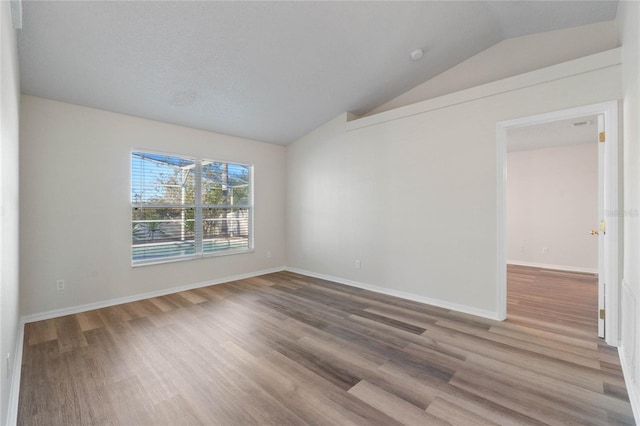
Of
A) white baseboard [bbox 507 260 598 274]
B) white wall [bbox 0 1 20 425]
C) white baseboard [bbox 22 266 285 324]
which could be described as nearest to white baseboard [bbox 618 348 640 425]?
white wall [bbox 0 1 20 425]

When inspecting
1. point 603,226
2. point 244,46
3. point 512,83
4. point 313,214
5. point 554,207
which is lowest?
point 603,226

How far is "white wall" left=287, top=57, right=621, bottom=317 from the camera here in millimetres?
3070

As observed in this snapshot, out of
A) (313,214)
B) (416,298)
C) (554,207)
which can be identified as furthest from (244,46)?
(554,207)

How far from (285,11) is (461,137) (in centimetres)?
234

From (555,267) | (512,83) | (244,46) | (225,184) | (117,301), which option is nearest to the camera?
(244,46)

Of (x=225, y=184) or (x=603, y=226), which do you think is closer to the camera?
(x=603, y=226)

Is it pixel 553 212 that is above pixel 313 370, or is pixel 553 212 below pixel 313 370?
above

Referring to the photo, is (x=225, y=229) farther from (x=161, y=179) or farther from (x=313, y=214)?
(x=313, y=214)

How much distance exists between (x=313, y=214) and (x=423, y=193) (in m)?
2.12

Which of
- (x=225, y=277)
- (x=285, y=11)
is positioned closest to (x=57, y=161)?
(x=225, y=277)

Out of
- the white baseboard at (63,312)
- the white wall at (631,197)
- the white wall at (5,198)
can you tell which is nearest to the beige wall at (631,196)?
the white wall at (631,197)

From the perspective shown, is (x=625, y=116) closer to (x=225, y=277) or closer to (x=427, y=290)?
(x=427, y=290)

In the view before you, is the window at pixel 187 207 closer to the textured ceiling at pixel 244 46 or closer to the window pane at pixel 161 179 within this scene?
the window pane at pixel 161 179

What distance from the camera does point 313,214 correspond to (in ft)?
16.8
